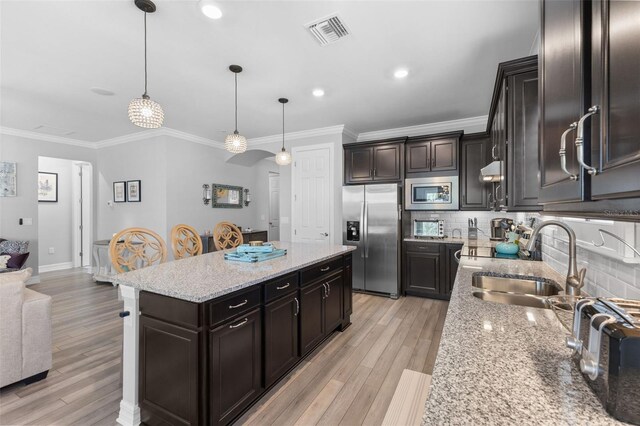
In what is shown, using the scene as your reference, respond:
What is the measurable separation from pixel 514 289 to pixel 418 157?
2.97 meters

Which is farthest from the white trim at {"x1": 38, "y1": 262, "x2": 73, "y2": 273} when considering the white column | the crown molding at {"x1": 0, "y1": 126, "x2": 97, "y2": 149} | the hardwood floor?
the white column

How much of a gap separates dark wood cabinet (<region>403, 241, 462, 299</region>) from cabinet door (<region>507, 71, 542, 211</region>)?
242 centimetres

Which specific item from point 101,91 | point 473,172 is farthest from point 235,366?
point 473,172

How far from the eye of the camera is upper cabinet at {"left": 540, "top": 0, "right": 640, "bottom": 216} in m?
0.52

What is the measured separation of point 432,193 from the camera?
173 inches

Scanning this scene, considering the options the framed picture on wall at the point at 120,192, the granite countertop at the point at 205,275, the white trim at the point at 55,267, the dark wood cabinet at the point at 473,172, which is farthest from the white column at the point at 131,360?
the white trim at the point at 55,267

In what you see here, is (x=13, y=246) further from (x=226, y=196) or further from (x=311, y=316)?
(x=311, y=316)

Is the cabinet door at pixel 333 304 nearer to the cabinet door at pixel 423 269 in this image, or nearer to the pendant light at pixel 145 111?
the cabinet door at pixel 423 269

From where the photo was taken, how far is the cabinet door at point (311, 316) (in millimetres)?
2445

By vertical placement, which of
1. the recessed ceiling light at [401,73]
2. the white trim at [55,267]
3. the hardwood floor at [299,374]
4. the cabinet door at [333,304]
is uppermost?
the recessed ceiling light at [401,73]

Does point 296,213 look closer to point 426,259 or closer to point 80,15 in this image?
point 426,259

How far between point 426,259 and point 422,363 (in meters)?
1.99

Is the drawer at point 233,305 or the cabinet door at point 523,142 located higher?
the cabinet door at point 523,142

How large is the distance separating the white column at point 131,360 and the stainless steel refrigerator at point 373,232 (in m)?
3.33
